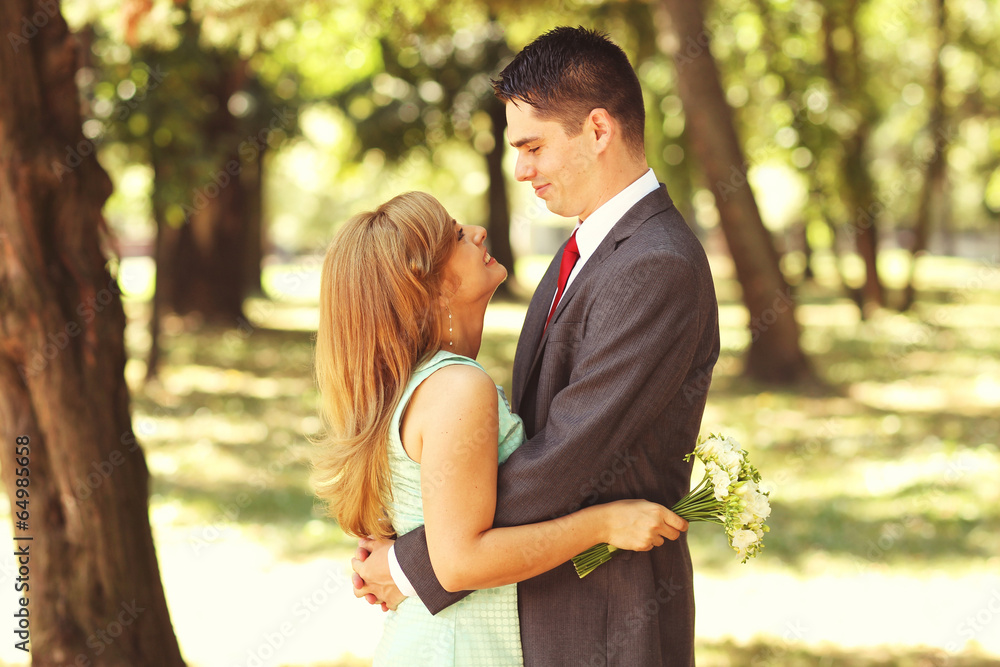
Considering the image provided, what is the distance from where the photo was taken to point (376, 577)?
244cm

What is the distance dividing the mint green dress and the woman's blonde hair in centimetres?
5

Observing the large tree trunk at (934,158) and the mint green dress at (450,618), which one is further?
the large tree trunk at (934,158)

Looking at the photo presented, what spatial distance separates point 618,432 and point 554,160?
0.77 metres

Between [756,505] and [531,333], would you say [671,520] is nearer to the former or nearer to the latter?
[756,505]

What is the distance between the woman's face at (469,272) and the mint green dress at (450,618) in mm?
189

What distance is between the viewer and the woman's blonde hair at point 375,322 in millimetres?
2295

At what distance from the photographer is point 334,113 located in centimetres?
2123

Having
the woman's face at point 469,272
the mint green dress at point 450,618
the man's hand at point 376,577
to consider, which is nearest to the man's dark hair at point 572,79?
the woman's face at point 469,272

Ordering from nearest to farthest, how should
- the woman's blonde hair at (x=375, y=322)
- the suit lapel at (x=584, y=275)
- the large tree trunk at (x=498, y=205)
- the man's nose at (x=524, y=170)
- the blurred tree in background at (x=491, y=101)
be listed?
1. the woman's blonde hair at (x=375, y=322)
2. the suit lapel at (x=584, y=275)
3. the man's nose at (x=524, y=170)
4. the blurred tree in background at (x=491, y=101)
5. the large tree trunk at (x=498, y=205)

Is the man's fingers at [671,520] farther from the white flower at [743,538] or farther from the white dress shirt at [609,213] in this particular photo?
the white dress shirt at [609,213]

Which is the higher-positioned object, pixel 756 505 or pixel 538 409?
pixel 538 409

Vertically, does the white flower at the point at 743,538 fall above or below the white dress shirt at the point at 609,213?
below

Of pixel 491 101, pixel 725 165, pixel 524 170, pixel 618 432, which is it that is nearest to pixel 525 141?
pixel 524 170

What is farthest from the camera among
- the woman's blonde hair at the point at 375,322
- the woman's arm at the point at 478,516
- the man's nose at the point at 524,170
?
the man's nose at the point at 524,170
